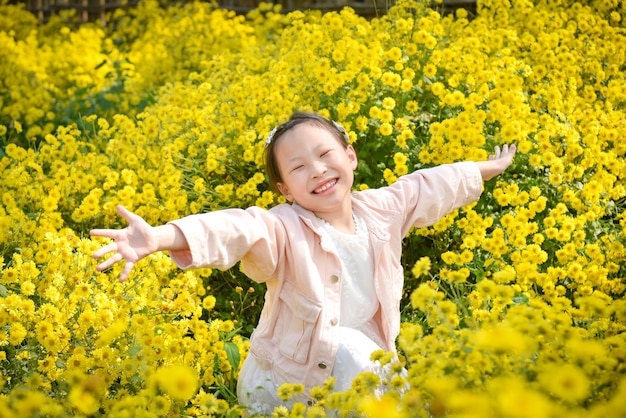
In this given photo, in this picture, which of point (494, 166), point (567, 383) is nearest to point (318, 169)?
point (494, 166)

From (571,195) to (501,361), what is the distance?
1829 millimetres

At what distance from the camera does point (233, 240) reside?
2.30 m

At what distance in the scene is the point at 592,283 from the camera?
284 centimetres

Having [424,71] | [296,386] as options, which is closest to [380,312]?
[296,386]

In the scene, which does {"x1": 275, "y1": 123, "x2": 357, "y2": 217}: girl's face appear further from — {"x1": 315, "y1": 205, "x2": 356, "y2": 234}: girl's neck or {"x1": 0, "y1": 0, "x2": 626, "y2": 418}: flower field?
{"x1": 0, "y1": 0, "x2": 626, "y2": 418}: flower field

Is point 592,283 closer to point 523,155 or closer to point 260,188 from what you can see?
point 523,155

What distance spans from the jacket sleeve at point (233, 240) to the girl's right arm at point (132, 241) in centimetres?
6

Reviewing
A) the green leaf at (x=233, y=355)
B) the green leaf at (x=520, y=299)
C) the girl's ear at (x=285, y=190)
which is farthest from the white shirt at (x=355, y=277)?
the green leaf at (x=520, y=299)

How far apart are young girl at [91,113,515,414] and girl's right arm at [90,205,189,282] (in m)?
0.05

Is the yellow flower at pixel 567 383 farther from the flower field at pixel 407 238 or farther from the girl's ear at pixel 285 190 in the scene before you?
the girl's ear at pixel 285 190

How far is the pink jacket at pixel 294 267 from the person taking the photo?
7.50 feet

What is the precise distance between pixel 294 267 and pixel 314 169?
0.30 meters

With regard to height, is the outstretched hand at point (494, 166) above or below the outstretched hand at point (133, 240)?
below

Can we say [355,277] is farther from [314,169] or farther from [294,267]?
[314,169]
